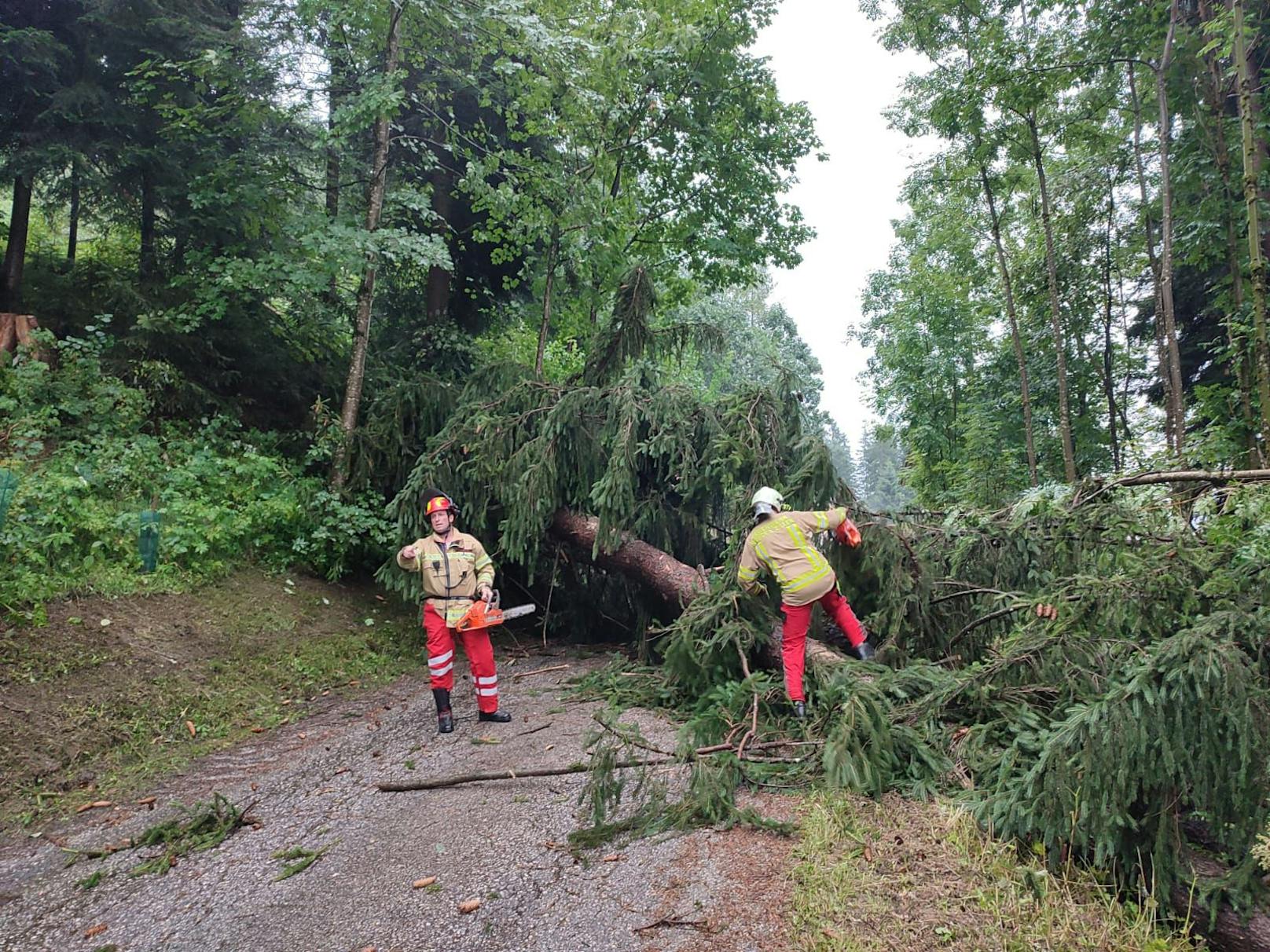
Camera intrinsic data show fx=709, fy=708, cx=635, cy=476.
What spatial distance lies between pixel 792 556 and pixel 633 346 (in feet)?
12.5

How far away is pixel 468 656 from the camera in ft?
16.7

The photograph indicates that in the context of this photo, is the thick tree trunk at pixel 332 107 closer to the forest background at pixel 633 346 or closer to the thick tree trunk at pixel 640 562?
the forest background at pixel 633 346

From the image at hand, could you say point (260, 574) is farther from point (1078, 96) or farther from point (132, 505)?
point (1078, 96)

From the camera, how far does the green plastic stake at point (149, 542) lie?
605 cm

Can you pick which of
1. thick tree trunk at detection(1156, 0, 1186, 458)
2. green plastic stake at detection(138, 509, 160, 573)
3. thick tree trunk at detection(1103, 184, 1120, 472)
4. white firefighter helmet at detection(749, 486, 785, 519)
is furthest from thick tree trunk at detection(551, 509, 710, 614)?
thick tree trunk at detection(1103, 184, 1120, 472)

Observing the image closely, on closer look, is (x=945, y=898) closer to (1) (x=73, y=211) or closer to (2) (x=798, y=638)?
(2) (x=798, y=638)

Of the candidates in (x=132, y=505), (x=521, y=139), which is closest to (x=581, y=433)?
(x=132, y=505)

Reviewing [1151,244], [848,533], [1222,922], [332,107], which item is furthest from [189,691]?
[1151,244]

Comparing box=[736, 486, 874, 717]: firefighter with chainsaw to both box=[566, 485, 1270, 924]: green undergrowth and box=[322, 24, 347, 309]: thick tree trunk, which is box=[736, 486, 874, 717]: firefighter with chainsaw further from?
box=[322, 24, 347, 309]: thick tree trunk

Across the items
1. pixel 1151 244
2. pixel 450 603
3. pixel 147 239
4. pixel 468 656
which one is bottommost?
pixel 468 656

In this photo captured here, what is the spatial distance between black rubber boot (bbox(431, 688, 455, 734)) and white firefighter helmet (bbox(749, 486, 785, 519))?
2.53m

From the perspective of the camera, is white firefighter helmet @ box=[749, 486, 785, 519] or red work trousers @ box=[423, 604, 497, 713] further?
red work trousers @ box=[423, 604, 497, 713]

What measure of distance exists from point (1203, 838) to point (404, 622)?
260 inches

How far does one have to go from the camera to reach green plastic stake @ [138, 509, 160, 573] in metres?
6.05
